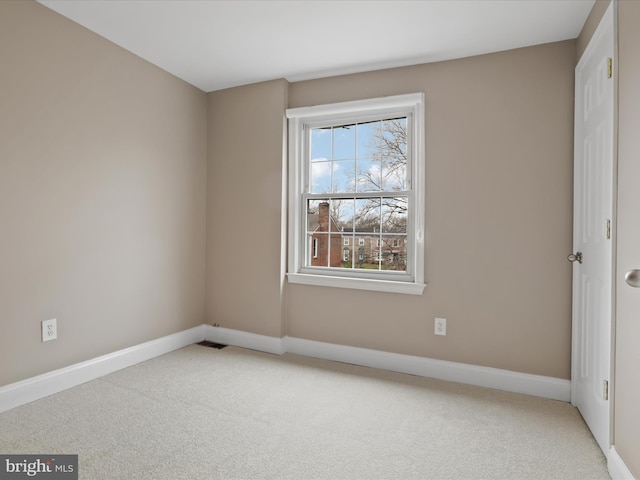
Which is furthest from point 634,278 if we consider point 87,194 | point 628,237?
point 87,194

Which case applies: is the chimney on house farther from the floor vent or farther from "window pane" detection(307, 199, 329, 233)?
the floor vent

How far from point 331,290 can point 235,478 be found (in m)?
1.77

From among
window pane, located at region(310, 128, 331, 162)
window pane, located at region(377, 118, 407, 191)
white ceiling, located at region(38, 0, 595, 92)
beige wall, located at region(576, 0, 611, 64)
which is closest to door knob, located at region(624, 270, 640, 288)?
beige wall, located at region(576, 0, 611, 64)

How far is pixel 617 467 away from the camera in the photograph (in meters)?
1.65

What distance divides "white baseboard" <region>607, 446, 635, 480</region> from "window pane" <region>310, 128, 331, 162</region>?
2679mm

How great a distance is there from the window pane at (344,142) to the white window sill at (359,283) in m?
1.06

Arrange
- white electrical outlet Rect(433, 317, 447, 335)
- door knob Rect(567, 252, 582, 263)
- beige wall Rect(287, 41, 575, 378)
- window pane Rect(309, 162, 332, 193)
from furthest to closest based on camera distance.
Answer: window pane Rect(309, 162, 332, 193) < white electrical outlet Rect(433, 317, 447, 335) < beige wall Rect(287, 41, 575, 378) < door knob Rect(567, 252, 582, 263)

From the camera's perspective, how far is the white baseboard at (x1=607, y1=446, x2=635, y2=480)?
1.56 m

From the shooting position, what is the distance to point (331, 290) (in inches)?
128

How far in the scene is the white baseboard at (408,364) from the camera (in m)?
2.57

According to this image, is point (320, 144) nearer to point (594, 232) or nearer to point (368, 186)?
point (368, 186)

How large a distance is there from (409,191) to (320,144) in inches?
36.9

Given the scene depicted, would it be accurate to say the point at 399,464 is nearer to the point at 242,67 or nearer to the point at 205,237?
the point at 205,237

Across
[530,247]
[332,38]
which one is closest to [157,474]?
[530,247]
